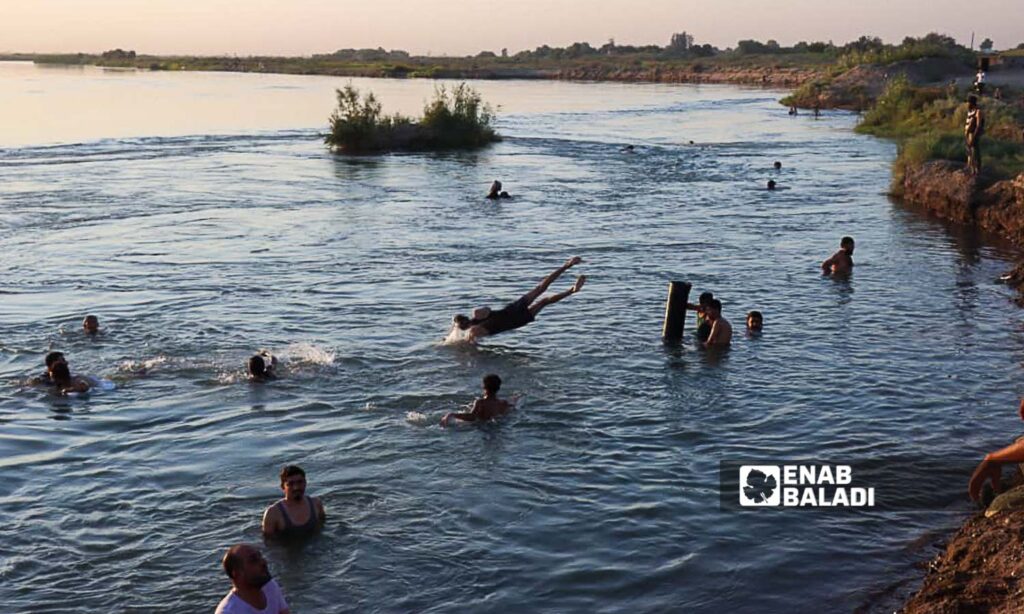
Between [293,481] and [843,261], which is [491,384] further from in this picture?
[843,261]

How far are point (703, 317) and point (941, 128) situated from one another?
110ft

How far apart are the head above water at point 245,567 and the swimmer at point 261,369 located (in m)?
10.0

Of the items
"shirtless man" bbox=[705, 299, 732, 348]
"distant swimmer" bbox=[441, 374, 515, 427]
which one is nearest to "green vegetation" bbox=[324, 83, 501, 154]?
"shirtless man" bbox=[705, 299, 732, 348]

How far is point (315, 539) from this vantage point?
38.9 feet

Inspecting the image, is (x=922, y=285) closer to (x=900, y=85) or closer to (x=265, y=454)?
(x=265, y=454)

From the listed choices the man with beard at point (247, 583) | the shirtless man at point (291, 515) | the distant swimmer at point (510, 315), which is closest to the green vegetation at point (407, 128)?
the distant swimmer at point (510, 315)

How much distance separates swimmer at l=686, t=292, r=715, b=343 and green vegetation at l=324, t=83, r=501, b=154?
3658 centimetres

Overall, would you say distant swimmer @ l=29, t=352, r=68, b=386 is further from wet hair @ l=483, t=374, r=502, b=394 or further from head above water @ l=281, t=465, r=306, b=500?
head above water @ l=281, t=465, r=306, b=500

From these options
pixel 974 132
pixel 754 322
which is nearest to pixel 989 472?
pixel 754 322

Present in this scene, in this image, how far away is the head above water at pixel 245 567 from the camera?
778 centimetres

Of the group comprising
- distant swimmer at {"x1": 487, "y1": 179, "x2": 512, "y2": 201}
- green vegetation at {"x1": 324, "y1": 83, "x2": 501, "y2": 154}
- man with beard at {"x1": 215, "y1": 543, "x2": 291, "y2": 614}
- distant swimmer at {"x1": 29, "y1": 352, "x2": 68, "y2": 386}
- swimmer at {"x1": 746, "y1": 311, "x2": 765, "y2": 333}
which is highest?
green vegetation at {"x1": 324, "y1": 83, "x2": 501, "y2": 154}

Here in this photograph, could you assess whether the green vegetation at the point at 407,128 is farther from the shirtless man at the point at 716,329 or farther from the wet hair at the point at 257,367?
the shirtless man at the point at 716,329

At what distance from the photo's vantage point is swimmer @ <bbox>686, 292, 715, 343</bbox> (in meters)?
18.9

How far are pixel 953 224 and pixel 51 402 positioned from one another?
23.4 meters
